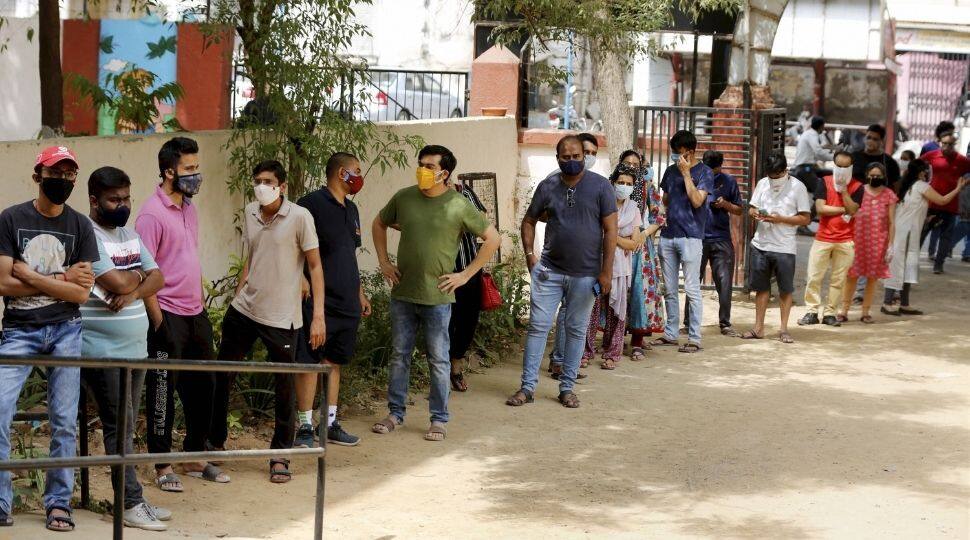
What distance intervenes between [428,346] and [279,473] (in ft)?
4.86

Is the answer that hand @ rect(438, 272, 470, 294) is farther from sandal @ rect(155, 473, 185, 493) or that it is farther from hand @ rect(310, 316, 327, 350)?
sandal @ rect(155, 473, 185, 493)

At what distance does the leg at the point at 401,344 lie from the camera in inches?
326

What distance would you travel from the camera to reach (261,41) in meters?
9.08

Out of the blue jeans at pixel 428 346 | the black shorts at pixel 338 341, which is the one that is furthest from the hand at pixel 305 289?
the blue jeans at pixel 428 346

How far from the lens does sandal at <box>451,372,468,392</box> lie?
386 inches

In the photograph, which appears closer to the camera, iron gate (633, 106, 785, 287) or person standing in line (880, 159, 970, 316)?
person standing in line (880, 159, 970, 316)

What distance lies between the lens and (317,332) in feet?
24.0

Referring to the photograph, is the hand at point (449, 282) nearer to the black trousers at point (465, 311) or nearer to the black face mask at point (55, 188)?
the black trousers at point (465, 311)

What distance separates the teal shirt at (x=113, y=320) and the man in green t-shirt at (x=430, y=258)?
2355 millimetres

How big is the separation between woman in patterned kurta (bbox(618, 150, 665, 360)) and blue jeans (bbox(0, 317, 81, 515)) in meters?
6.12

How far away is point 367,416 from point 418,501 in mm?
1871

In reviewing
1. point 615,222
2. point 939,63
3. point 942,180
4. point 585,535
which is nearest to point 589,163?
point 615,222

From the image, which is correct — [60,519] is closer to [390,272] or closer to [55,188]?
[55,188]

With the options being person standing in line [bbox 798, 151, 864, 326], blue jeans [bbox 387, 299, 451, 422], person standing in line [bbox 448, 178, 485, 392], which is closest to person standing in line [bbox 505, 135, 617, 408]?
person standing in line [bbox 448, 178, 485, 392]
